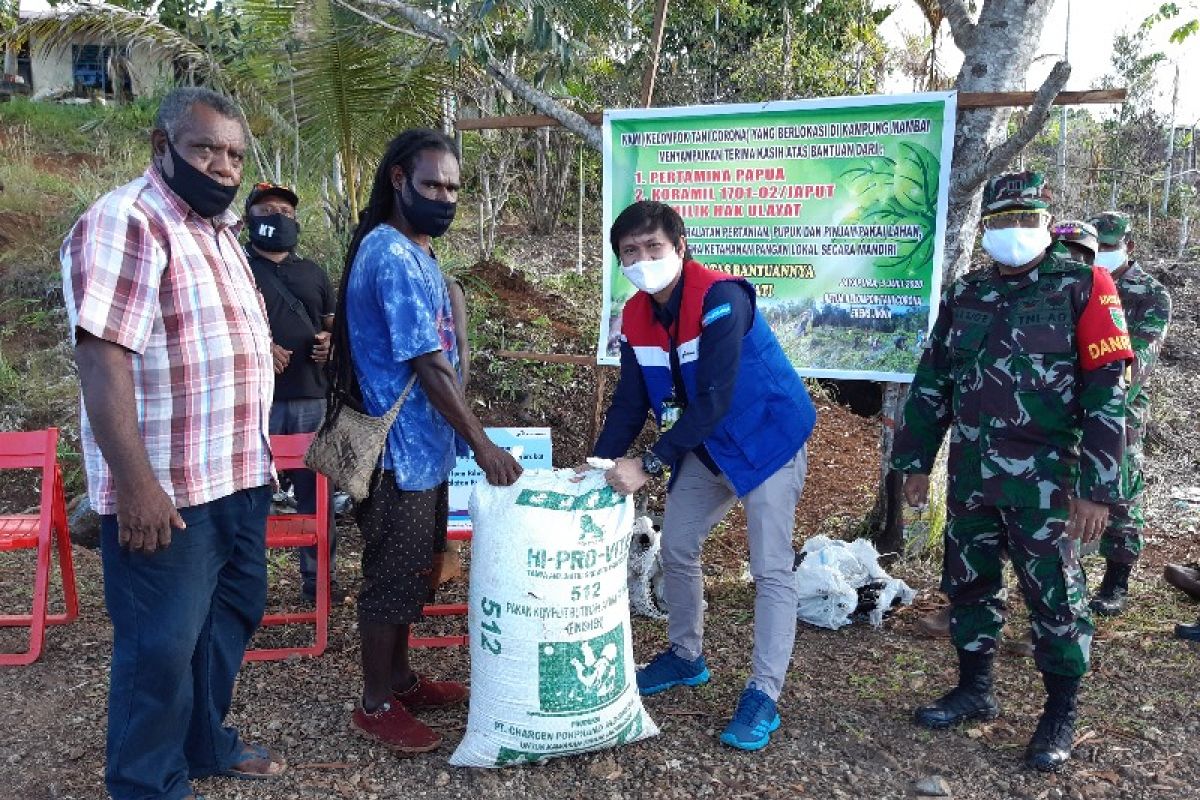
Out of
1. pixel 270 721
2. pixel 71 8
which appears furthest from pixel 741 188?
pixel 71 8

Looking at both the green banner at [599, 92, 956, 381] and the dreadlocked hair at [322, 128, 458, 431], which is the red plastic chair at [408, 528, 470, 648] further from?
the green banner at [599, 92, 956, 381]

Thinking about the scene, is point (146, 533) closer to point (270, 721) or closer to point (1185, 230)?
point (270, 721)

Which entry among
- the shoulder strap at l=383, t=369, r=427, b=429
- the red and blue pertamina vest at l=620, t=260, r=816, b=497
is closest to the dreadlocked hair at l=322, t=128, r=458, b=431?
the shoulder strap at l=383, t=369, r=427, b=429

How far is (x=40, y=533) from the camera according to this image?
408cm

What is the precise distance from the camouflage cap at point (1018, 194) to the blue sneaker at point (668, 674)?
1.87m

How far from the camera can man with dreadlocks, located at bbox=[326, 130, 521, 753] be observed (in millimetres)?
2871

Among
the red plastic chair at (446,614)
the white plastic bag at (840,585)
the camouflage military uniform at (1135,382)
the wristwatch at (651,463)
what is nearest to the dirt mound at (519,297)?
the red plastic chair at (446,614)

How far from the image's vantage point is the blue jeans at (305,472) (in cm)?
462

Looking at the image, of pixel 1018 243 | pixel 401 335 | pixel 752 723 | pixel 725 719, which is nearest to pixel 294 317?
pixel 401 335

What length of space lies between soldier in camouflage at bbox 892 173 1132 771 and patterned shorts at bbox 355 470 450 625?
1725 mm

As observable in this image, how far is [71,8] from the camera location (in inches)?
329

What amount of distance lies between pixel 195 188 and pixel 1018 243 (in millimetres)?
2361

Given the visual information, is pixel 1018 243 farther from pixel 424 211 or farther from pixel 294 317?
pixel 294 317

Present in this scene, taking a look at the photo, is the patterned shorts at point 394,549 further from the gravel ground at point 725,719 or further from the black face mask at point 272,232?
the black face mask at point 272,232
